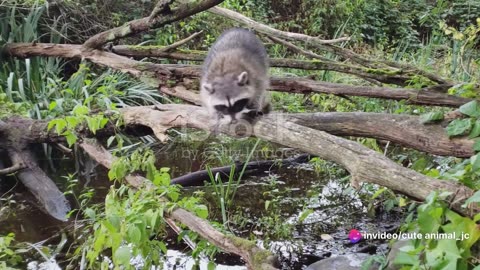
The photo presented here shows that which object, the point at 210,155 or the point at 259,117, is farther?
the point at 210,155

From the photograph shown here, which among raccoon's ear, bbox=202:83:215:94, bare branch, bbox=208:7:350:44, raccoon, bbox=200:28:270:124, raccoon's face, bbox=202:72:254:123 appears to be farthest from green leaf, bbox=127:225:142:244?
bare branch, bbox=208:7:350:44

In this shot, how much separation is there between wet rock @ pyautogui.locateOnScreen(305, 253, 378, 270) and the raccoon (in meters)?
1.14

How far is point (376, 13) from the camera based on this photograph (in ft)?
36.2

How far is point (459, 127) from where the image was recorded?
2.74 metres

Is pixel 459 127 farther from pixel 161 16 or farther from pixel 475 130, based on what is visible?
pixel 161 16

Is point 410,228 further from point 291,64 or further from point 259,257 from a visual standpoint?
point 291,64

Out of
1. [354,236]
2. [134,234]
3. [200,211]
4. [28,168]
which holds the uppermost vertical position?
[134,234]

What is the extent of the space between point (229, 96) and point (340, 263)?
1.39 metres

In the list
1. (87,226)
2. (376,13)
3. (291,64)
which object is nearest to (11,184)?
(87,226)

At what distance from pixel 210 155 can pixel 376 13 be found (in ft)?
21.6

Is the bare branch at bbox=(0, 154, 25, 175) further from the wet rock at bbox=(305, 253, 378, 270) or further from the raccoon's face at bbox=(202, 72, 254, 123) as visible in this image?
the wet rock at bbox=(305, 253, 378, 270)

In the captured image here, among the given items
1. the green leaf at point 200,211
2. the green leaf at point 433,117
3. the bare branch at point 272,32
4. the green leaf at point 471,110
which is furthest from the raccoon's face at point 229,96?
the bare branch at point 272,32

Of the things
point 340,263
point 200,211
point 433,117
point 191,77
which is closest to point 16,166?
point 191,77

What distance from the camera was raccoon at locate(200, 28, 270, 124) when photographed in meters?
3.63
